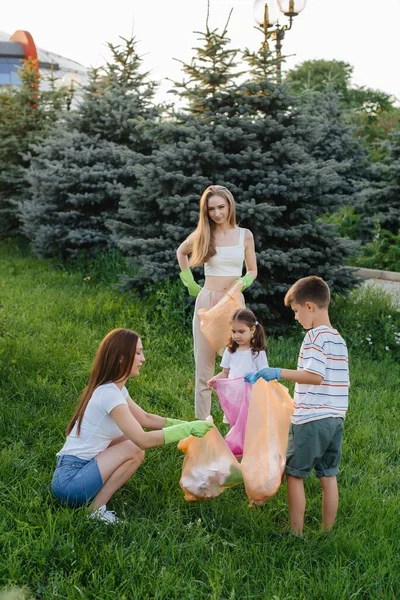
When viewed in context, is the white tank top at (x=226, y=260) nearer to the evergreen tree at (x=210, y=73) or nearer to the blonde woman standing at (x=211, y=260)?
the blonde woman standing at (x=211, y=260)

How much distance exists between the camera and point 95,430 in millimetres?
3156

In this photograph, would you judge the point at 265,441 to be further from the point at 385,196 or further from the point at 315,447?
the point at 385,196

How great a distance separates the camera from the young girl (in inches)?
151

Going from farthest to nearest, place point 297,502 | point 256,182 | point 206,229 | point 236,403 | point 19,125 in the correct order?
point 19,125 < point 256,182 < point 206,229 < point 236,403 < point 297,502

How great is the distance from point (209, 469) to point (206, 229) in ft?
6.24

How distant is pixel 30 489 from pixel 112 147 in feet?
22.2

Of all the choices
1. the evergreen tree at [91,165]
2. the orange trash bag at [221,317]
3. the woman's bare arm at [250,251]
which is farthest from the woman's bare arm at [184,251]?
the evergreen tree at [91,165]

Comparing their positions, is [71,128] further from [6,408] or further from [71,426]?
[71,426]

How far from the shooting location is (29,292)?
7809mm

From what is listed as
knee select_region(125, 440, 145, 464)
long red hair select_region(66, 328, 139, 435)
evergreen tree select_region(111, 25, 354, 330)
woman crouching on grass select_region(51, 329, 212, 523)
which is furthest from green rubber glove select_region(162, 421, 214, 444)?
evergreen tree select_region(111, 25, 354, 330)

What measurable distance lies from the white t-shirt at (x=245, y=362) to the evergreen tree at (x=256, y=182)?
2658 mm

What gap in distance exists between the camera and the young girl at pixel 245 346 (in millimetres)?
3830

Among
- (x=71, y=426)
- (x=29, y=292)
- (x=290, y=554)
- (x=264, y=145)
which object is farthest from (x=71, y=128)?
(x=290, y=554)

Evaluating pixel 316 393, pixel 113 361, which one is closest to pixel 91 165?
pixel 113 361
